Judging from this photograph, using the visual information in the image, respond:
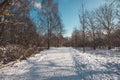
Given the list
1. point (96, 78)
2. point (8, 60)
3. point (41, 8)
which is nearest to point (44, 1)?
point (41, 8)

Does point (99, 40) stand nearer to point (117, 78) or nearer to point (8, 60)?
point (8, 60)

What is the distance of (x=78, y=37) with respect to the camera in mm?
81438

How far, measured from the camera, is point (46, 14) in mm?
44031

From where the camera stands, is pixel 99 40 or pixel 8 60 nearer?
pixel 8 60

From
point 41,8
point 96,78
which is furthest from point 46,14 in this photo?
A: point 96,78

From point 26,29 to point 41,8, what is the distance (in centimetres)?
1924

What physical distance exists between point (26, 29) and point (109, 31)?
30.3m

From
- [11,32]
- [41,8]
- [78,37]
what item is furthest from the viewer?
[78,37]

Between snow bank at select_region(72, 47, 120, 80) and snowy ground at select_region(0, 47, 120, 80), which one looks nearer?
snow bank at select_region(72, 47, 120, 80)

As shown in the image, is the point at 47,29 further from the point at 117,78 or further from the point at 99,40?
the point at 117,78

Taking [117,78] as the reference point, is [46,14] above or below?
above

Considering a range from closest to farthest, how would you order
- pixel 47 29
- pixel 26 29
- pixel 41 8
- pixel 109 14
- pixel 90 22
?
1. pixel 26 29
2. pixel 41 8
3. pixel 47 29
4. pixel 109 14
5. pixel 90 22

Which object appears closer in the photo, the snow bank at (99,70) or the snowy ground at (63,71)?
the snow bank at (99,70)

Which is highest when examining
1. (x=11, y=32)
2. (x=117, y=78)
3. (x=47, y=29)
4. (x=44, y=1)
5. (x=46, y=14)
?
(x=44, y=1)
